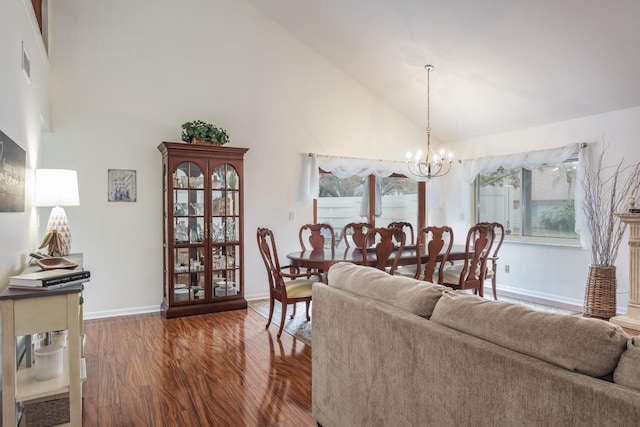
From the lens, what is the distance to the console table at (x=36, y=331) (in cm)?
190

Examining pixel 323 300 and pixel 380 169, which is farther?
pixel 380 169

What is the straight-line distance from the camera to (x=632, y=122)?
A: 4371mm

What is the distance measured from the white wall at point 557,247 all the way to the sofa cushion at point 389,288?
3.95 meters

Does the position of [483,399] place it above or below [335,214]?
below

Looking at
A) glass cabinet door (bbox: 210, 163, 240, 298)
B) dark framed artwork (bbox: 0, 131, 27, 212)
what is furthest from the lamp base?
glass cabinet door (bbox: 210, 163, 240, 298)

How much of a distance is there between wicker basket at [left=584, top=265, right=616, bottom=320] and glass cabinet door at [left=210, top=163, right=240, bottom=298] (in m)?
3.95

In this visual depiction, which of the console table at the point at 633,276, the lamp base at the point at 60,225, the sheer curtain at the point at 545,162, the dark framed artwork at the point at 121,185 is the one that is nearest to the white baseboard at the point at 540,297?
the console table at the point at 633,276

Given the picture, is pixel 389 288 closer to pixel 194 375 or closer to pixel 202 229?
pixel 194 375

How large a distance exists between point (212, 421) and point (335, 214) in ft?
13.0

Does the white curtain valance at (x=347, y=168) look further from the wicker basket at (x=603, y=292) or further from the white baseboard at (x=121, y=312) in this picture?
the wicker basket at (x=603, y=292)

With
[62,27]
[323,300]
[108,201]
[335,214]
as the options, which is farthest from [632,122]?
[62,27]

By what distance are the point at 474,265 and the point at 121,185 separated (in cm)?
390

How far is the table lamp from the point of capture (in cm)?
298

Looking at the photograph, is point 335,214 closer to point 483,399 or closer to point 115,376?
point 115,376
